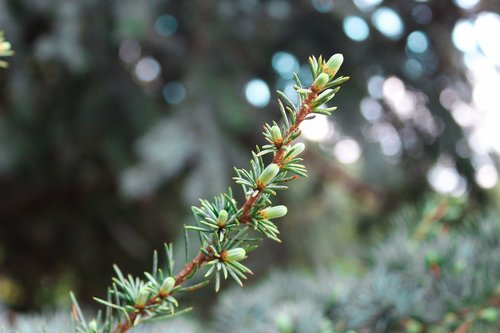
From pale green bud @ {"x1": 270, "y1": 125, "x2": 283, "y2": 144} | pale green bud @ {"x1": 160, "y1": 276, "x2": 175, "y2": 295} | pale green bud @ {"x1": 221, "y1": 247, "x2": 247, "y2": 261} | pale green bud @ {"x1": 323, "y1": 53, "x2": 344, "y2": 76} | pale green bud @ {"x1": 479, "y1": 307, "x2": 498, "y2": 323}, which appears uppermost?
pale green bud @ {"x1": 323, "y1": 53, "x2": 344, "y2": 76}

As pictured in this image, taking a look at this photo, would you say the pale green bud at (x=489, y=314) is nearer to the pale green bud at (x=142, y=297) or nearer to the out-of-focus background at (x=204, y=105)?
the pale green bud at (x=142, y=297)

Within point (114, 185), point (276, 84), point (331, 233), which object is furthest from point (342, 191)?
point (114, 185)

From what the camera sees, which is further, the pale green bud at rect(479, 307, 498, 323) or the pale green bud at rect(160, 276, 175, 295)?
the pale green bud at rect(479, 307, 498, 323)

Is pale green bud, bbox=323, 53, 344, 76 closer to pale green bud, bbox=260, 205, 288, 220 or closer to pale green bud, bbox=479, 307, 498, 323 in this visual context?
pale green bud, bbox=260, 205, 288, 220

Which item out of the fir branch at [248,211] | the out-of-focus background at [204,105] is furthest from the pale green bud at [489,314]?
the out-of-focus background at [204,105]

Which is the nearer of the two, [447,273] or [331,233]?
[447,273]

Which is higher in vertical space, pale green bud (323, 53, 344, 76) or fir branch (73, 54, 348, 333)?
pale green bud (323, 53, 344, 76)

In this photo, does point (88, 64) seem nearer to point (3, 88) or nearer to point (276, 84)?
point (3, 88)

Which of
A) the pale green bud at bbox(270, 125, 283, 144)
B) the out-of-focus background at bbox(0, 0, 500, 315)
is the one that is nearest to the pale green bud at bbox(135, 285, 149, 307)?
the pale green bud at bbox(270, 125, 283, 144)
